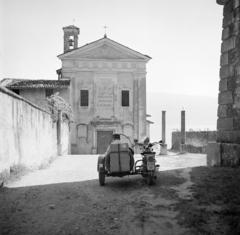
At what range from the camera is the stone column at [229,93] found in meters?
6.76

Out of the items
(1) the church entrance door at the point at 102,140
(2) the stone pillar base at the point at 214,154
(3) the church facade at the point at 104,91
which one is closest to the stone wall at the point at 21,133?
(2) the stone pillar base at the point at 214,154

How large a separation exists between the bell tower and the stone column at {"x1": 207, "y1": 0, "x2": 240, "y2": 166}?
21.1m

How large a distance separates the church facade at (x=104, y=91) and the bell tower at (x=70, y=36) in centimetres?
294

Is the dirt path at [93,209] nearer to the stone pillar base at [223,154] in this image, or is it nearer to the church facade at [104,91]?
the stone pillar base at [223,154]

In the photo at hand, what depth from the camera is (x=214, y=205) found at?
15.1 feet

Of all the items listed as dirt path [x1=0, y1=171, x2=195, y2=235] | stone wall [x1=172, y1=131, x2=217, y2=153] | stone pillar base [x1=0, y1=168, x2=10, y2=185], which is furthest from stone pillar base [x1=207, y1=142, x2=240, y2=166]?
stone wall [x1=172, y1=131, x2=217, y2=153]

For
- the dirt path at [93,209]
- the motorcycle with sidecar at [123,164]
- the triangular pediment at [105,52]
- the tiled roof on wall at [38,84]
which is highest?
A: the triangular pediment at [105,52]

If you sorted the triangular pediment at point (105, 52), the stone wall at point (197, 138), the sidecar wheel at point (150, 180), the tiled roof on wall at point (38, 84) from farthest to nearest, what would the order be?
1. the stone wall at point (197, 138)
2. the triangular pediment at point (105, 52)
3. the tiled roof on wall at point (38, 84)
4. the sidecar wheel at point (150, 180)

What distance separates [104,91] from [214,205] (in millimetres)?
20170

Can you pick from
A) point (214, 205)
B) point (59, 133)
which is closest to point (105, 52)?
point (59, 133)

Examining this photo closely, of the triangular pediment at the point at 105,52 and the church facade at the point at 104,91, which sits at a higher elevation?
the triangular pediment at the point at 105,52

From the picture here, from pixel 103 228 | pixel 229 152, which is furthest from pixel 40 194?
pixel 229 152

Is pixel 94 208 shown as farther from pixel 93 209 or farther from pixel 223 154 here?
pixel 223 154

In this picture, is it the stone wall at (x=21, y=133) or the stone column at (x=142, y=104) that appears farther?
the stone column at (x=142, y=104)
